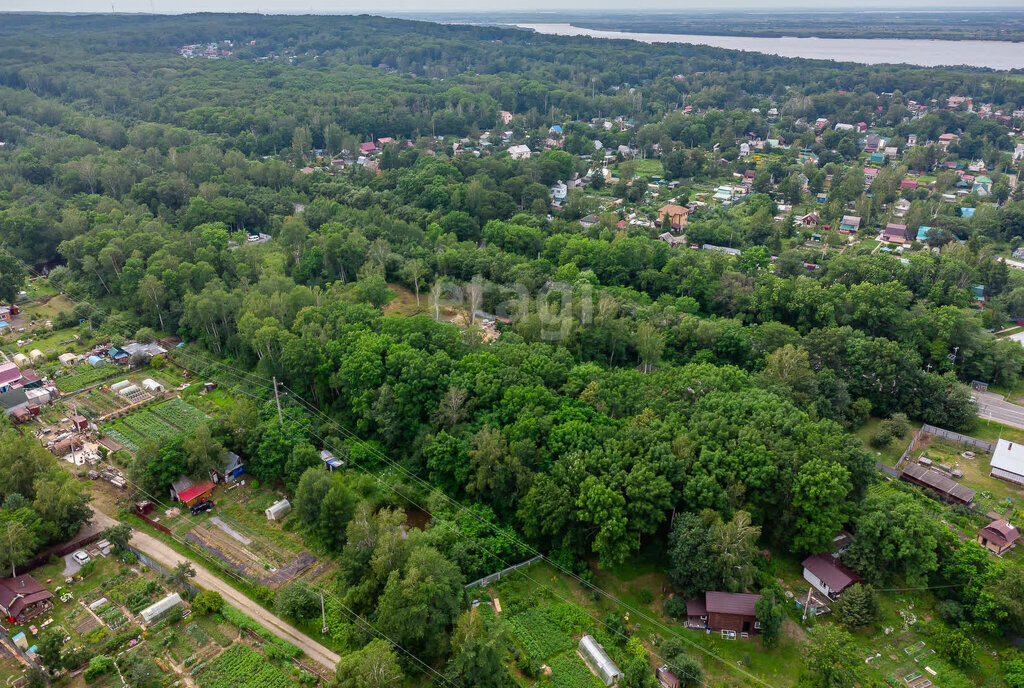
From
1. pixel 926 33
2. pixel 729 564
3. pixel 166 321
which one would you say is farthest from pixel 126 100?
pixel 926 33

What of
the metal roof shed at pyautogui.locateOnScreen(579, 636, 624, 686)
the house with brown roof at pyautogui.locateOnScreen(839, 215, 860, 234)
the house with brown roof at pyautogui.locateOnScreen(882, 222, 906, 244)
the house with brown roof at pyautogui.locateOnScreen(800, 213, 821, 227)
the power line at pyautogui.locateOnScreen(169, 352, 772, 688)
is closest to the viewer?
the metal roof shed at pyautogui.locateOnScreen(579, 636, 624, 686)

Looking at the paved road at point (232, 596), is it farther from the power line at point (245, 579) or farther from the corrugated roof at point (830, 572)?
the corrugated roof at point (830, 572)

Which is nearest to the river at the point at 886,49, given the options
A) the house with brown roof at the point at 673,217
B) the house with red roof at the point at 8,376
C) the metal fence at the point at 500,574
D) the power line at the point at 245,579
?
the house with brown roof at the point at 673,217

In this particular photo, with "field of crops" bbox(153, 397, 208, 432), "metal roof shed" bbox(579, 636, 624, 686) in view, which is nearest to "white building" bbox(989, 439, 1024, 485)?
"metal roof shed" bbox(579, 636, 624, 686)

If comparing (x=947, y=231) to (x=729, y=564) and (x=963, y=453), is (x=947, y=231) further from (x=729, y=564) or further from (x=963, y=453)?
(x=729, y=564)

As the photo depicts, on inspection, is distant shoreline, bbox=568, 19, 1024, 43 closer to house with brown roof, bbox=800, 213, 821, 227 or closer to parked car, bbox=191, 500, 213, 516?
house with brown roof, bbox=800, 213, 821, 227

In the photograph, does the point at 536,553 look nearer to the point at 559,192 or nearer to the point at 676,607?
the point at 676,607
